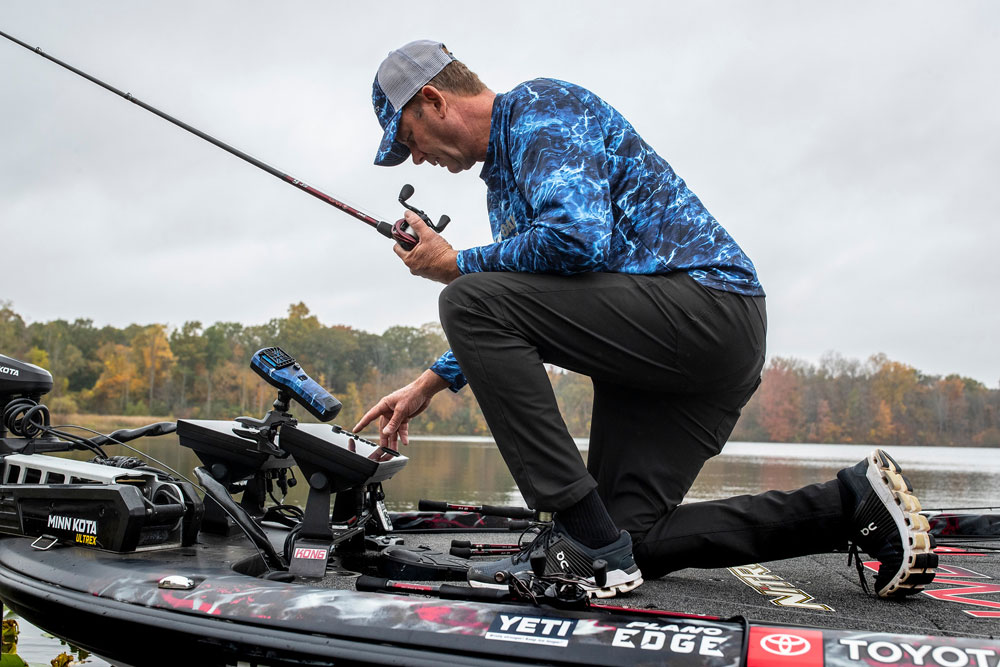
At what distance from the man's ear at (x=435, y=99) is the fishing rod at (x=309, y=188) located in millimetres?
318

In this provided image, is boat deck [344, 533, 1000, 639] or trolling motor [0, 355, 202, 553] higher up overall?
trolling motor [0, 355, 202, 553]

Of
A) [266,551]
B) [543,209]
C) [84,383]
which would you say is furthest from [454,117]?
[84,383]

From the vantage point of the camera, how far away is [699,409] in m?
2.39

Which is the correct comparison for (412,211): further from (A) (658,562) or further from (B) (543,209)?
(A) (658,562)

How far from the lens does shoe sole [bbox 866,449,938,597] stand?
2074 millimetres

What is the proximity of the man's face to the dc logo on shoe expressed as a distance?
1.56 m

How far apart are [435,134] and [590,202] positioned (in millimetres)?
641

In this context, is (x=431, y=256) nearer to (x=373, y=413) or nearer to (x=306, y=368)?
(x=373, y=413)

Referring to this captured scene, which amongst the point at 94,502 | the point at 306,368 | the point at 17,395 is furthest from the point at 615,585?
the point at 306,368

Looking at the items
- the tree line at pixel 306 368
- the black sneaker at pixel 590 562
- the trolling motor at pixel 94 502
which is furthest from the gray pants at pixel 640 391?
the tree line at pixel 306 368

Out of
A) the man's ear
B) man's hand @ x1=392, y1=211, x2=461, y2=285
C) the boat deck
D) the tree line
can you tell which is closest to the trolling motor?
the boat deck

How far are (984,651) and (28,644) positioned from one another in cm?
520

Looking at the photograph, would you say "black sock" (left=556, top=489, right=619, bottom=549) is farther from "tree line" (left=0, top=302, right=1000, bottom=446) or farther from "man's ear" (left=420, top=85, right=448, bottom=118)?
"tree line" (left=0, top=302, right=1000, bottom=446)

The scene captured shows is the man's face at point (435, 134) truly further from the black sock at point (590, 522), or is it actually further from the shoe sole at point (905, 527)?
the shoe sole at point (905, 527)
